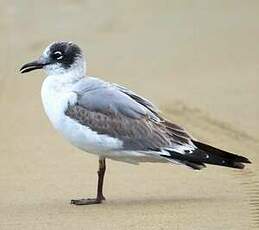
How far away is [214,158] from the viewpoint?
7551 mm

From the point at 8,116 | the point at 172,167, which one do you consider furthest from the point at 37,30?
the point at 172,167

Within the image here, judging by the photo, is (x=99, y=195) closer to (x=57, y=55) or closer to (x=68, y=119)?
(x=68, y=119)

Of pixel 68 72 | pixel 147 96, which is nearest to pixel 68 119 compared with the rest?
pixel 68 72

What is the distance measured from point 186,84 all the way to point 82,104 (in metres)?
4.59

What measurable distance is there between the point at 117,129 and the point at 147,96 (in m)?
4.09

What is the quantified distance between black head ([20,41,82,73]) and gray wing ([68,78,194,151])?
270 mm

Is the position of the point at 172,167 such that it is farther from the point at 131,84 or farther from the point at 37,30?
the point at 37,30

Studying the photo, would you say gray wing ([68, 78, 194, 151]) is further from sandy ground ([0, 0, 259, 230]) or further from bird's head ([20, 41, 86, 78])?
sandy ground ([0, 0, 259, 230])

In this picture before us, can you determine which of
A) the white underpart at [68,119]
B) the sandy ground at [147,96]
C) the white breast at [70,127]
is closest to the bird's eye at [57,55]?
the white underpart at [68,119]

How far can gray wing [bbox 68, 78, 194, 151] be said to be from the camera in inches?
299

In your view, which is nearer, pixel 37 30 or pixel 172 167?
pixel 172 167

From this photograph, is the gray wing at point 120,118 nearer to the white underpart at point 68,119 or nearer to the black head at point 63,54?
the white underpart at point 68,119

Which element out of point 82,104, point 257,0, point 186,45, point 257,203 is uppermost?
point 257,0

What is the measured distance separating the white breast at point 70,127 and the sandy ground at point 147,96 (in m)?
0.39
